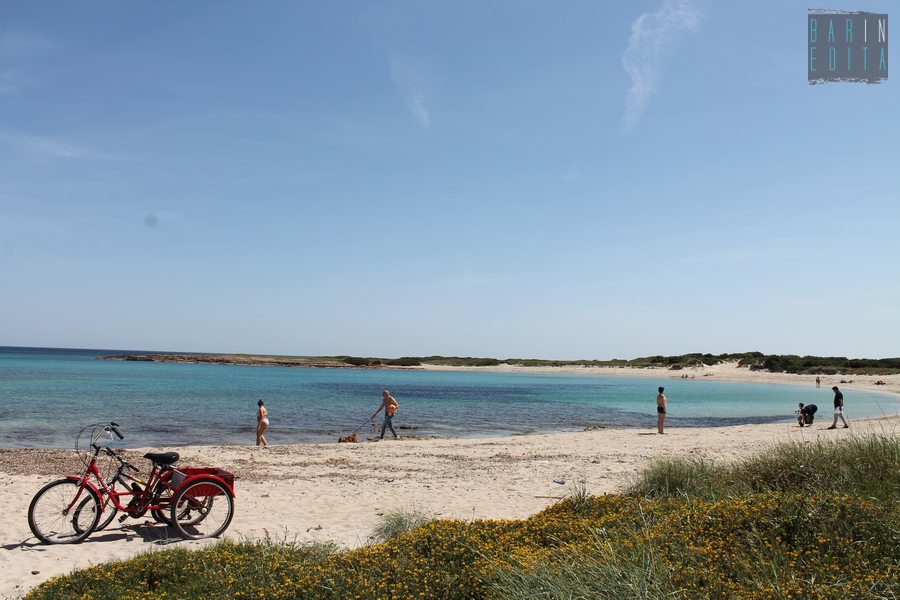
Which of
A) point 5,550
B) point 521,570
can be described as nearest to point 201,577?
point 521,570

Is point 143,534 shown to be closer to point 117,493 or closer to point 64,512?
point 117,493

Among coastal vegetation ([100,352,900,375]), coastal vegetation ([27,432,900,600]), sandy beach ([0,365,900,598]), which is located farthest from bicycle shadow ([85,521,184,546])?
coastal vegetation ([100,352,900,375])

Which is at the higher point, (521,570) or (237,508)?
(521,570)

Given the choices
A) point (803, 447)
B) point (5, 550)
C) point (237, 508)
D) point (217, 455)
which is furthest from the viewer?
point (217, 455)

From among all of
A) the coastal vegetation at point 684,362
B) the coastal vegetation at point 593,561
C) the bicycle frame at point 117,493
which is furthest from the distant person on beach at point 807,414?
the coastal vegetation at point 684,362

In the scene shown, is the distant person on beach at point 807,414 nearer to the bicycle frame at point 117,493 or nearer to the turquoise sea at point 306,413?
the turquoise sea at point 306,413

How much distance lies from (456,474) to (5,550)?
826 centimetres

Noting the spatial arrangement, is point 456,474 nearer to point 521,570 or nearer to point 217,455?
point 217,455

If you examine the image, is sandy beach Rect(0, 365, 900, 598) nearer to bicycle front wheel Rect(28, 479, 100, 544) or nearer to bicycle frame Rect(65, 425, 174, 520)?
bicycle front wheel Rect(28, 479, 100, 544)

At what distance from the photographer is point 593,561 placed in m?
4.32

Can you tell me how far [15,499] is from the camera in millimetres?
9930

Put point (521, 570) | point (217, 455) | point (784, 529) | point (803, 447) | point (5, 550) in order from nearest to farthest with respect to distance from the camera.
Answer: point (521, 570)
point (784, 529)
point (5, 550)
point (803, 447)
point (217, 455)

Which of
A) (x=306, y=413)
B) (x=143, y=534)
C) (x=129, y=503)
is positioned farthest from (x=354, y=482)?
(x=306, y=413)

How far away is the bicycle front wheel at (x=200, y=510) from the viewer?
7.92m
